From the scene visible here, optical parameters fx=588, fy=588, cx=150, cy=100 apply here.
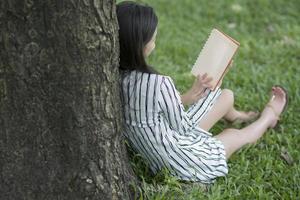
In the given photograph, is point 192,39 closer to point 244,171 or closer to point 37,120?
point 244,171

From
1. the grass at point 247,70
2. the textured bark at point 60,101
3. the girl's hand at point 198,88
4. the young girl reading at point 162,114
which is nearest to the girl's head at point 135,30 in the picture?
the young girl reading at point 162,114

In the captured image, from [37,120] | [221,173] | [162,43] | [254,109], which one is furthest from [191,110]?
[162,43]

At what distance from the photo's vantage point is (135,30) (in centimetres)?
261

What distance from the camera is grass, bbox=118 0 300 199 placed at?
9.68 ft

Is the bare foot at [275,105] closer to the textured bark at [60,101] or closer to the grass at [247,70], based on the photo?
the grass at [247,70]

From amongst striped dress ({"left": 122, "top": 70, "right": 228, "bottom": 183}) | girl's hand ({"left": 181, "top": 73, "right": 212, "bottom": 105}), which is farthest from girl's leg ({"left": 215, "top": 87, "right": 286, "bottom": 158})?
girl's hand ({"left": 181, "top": 73, "right": 212, "bottom": 105})

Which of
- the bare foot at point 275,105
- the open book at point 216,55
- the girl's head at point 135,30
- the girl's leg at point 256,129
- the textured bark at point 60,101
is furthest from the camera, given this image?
the bare foot at point 275,105

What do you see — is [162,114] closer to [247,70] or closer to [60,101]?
[60,101]

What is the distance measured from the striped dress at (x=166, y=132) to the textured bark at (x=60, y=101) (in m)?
0.22

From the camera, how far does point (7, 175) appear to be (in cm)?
242

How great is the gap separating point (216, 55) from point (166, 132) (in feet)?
1.56

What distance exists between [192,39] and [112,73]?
2935 mm

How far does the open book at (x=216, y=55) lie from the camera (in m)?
2.93

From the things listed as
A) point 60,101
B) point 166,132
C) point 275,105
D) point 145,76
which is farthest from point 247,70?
point 60,101
